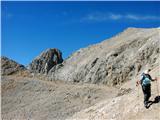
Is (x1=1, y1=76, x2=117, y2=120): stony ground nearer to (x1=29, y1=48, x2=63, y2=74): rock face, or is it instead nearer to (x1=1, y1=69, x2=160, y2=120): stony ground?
(x1=1, y1=69, x2=160, y2=120): stony ground

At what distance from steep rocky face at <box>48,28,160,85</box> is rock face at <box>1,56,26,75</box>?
16.7ft

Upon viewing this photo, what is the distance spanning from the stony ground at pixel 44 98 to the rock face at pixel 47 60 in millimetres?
39061

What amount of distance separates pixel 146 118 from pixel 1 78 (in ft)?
98.2

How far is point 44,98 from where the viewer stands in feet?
138

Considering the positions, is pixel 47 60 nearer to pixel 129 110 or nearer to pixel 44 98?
pixel 44 98

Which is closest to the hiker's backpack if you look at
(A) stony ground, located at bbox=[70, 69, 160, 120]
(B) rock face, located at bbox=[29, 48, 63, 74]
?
(A) stony ground, located at bbox=[70, 69, 160, 120]

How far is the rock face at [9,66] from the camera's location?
174ft

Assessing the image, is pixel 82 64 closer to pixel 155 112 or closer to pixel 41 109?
pixel 41 109

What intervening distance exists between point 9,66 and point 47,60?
3620cm

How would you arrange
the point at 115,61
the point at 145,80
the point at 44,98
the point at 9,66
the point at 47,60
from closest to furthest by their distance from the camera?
the point at 145,80 → the point at 44,98 → the point at 9,66 → the point at 115,61 → the point at 47,60

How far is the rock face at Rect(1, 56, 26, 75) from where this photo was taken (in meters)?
53.0

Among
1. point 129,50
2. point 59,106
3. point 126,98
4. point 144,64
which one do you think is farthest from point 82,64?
point 126,98

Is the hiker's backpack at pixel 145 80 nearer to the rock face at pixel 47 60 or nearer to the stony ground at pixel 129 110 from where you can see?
the stony ground at pixel 129 110

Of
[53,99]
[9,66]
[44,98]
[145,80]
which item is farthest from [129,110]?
[9,66]
